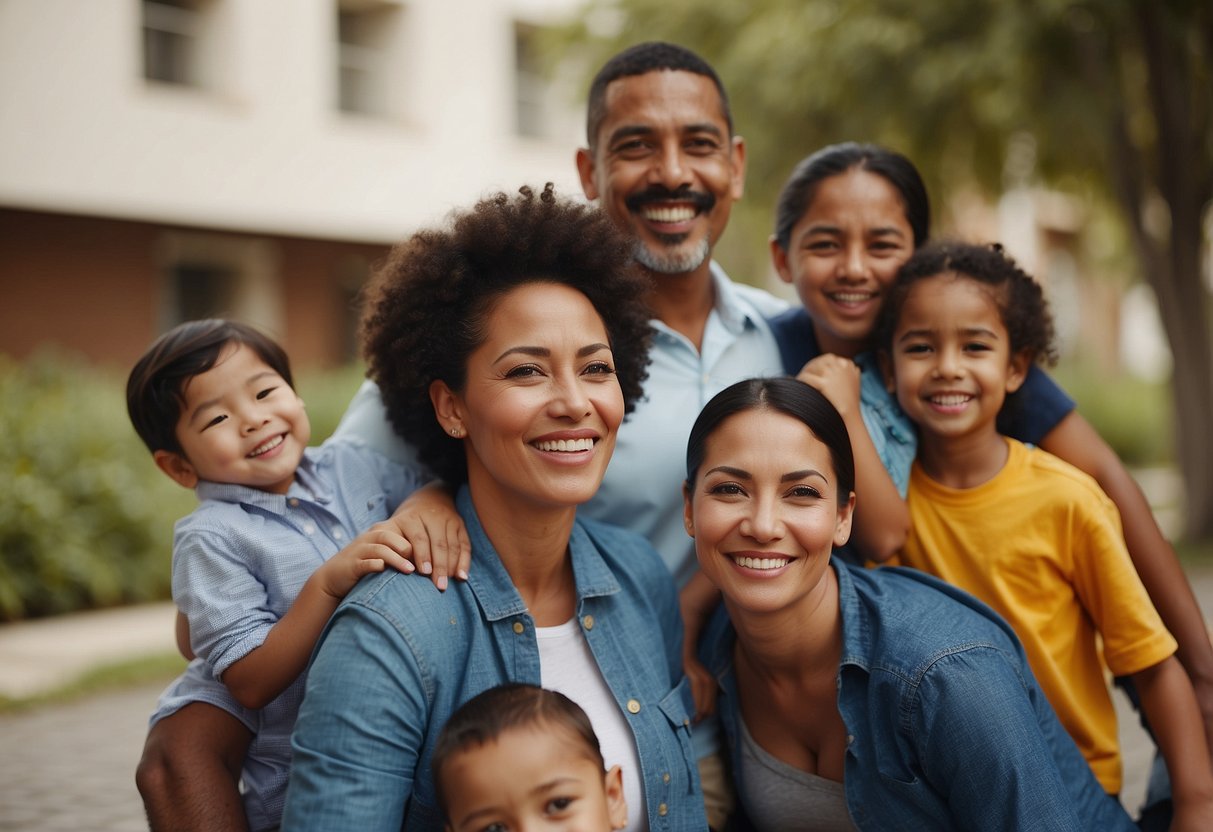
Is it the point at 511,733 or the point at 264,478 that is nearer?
the point at 511,733

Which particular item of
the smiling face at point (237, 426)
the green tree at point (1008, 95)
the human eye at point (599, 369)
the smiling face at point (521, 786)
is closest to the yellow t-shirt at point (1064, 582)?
the human eye at point (599, 369)

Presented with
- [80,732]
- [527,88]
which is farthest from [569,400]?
[527,88]

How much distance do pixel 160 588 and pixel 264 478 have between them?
7008mm

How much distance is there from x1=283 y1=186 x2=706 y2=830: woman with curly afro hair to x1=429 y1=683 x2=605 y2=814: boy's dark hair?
9 centimetres

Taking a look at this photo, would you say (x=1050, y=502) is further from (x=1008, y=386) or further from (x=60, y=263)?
(x=60, y=263)

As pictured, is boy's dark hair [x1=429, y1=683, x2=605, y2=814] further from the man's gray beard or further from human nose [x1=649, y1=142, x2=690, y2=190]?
human nose [x1=649, y1=142, x2=690, y2=190]

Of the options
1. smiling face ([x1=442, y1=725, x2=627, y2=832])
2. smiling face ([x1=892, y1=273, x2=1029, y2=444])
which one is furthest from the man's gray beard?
smiling face ([x1=442, y1=725, x2=627, y2=832])

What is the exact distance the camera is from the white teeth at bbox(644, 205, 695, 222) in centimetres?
347

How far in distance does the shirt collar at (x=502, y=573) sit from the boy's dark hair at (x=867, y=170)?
4.17 feet

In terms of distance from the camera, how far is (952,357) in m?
3.12

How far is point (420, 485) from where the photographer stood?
10.4 ft

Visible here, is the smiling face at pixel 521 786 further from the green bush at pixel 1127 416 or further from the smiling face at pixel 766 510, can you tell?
the green bush at pixel 1127 416

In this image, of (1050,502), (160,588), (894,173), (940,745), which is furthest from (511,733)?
(160,588)

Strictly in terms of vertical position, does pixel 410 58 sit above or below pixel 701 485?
above
